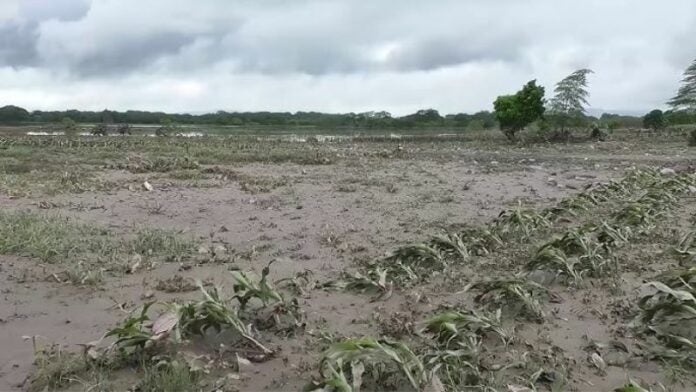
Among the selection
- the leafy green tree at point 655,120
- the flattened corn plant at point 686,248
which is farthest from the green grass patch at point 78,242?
the leafy green tree at point 655,120

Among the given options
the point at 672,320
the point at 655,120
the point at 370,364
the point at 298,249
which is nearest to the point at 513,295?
the point at 672,320

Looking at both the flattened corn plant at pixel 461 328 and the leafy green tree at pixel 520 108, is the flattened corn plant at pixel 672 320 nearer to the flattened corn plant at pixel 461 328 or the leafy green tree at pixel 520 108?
the flattened corn plant at pixel 461 328

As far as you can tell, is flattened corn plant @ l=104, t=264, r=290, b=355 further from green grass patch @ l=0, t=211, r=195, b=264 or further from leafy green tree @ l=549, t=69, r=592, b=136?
leafy green tree @ l=549, t=69, r=592, b=136

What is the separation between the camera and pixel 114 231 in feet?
22.6

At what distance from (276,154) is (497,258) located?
44.6 ft

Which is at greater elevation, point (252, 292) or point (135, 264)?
point (252, 292)

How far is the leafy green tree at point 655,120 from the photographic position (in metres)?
44.3

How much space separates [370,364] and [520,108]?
30257mm

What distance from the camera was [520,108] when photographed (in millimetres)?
31438

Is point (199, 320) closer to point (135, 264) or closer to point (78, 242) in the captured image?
point (135, 264)

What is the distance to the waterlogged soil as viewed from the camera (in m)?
3.59

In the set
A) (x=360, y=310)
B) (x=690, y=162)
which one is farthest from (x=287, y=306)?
(x=690, y=162)

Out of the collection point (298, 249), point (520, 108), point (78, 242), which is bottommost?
point (298, 249)

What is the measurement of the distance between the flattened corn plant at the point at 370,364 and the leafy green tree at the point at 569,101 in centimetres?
3174
